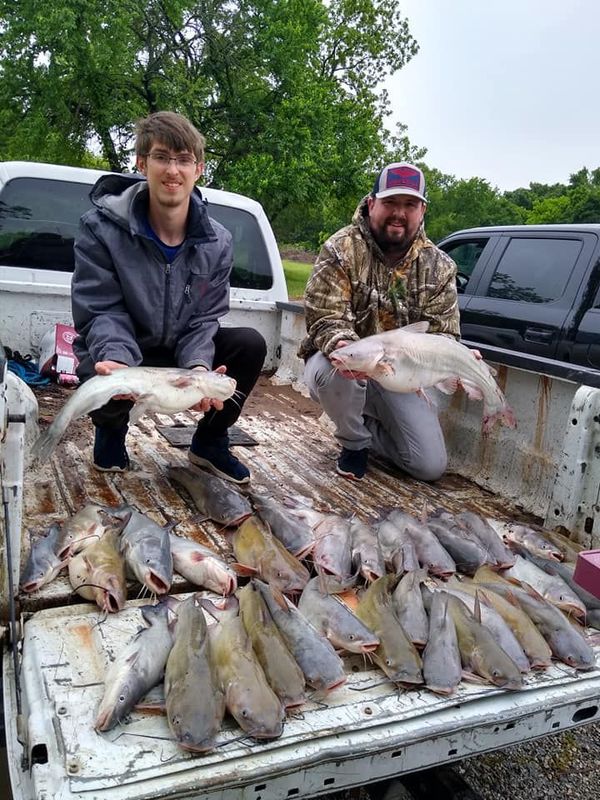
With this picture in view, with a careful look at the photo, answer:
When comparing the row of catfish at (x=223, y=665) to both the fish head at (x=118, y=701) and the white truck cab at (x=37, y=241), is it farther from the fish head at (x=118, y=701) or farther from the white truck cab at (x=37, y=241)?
the white truck cab at (x=37, y=241)

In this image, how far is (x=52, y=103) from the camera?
17297 mm

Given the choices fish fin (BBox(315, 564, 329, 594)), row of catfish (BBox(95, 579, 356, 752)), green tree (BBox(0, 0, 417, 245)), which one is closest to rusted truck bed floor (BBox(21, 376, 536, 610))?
fish fin (BBox(315, 564, 329, 594))

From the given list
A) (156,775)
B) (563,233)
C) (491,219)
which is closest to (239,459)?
(156,775)

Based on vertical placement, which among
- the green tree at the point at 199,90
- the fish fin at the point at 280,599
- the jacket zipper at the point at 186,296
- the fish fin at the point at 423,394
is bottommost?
the fish fin at the point at 280,599

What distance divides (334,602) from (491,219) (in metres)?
49.4

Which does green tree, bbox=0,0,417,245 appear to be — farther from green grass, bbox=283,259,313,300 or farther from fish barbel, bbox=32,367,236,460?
fish barbel, bbox=32,367,236,460

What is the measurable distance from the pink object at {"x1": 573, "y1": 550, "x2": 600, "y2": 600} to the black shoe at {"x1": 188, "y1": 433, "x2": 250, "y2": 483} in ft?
6.57

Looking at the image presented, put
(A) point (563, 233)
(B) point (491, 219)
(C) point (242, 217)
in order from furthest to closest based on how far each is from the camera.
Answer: (B) point (491, 219)
(A) point (563, 233)
(C) point (242, 217)

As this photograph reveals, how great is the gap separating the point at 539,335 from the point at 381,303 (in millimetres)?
3014

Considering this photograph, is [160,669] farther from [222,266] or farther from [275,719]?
[222,266]

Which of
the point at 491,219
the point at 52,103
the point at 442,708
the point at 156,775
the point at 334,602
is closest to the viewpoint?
the point at 156,775

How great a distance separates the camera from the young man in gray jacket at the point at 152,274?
365 cm

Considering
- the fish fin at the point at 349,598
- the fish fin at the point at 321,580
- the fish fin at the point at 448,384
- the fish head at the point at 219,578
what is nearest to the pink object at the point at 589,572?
the fish fin at the point at 349,598

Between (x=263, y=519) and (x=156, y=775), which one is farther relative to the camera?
(x=263, y=519)
